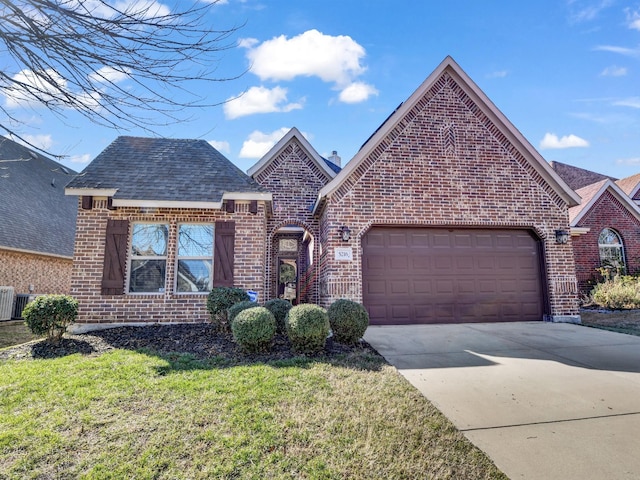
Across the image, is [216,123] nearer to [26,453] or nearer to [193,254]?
[26,453]

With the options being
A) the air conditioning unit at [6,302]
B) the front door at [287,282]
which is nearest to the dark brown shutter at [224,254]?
the front door at [287,282]

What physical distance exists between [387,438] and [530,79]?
26.7 ft

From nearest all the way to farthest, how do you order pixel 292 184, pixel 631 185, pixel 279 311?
1. pixel 279 311
2. pixel 292 184
3. pixel 631 185

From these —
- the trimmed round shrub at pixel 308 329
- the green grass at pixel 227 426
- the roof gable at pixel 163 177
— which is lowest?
the green grass at pixel 227 426

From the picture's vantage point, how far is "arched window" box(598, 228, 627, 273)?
40.7 ft

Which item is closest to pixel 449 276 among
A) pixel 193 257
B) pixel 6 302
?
pixel 193 257

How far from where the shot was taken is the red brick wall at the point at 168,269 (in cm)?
739

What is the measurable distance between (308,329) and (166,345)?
8.69ft

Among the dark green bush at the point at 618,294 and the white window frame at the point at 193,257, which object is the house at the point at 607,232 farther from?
the white window frame at the point at 193,257

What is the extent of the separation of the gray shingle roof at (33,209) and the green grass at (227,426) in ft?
36.2

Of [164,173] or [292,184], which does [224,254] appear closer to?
[164,173]

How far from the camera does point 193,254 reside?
7.92m

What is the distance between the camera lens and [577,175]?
21922 millimetres

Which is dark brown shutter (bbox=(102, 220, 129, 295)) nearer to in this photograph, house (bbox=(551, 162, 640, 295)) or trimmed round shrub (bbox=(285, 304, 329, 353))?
trimmed round shrub (bbox=(285, 304, 329, 353))
